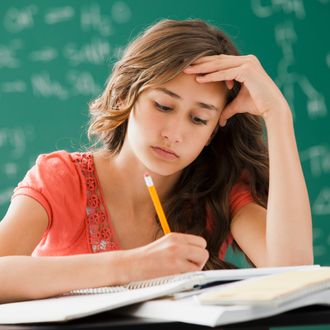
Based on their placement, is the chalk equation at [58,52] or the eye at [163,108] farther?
→ the chalk equation at [58,52]

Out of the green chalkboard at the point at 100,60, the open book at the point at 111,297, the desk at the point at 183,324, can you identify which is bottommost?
the desk at the point at 183,324

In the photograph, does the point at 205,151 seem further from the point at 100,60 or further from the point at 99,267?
the point at 100,60

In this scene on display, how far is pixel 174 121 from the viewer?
5.32 ft

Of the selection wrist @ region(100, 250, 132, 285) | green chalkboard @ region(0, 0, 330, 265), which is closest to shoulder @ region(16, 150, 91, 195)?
wrist @ region(100, 250, 132, 285)

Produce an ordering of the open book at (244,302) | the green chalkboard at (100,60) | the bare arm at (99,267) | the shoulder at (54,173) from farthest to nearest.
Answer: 1. the green chalkboard at (100,60)
2. the shoulder at (54,173)
3. the bare arm at (99,267)
4. the open book at (244,302)

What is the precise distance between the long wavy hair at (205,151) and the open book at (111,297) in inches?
28.8

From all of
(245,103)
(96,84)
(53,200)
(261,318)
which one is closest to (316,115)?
(96,84)

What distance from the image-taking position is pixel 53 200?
172 centimetres

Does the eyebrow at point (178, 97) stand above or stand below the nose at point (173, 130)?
above

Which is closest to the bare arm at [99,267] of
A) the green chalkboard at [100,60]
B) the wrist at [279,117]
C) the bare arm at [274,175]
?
the bare arm at [274,175]

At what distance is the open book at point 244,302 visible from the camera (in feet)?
2.47

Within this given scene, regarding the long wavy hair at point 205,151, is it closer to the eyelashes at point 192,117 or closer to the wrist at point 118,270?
the eyelashes at point 192,117

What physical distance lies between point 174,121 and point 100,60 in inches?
74.4

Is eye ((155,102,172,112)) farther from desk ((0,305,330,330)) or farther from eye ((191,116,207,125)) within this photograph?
desk ((0,305,330,330))
